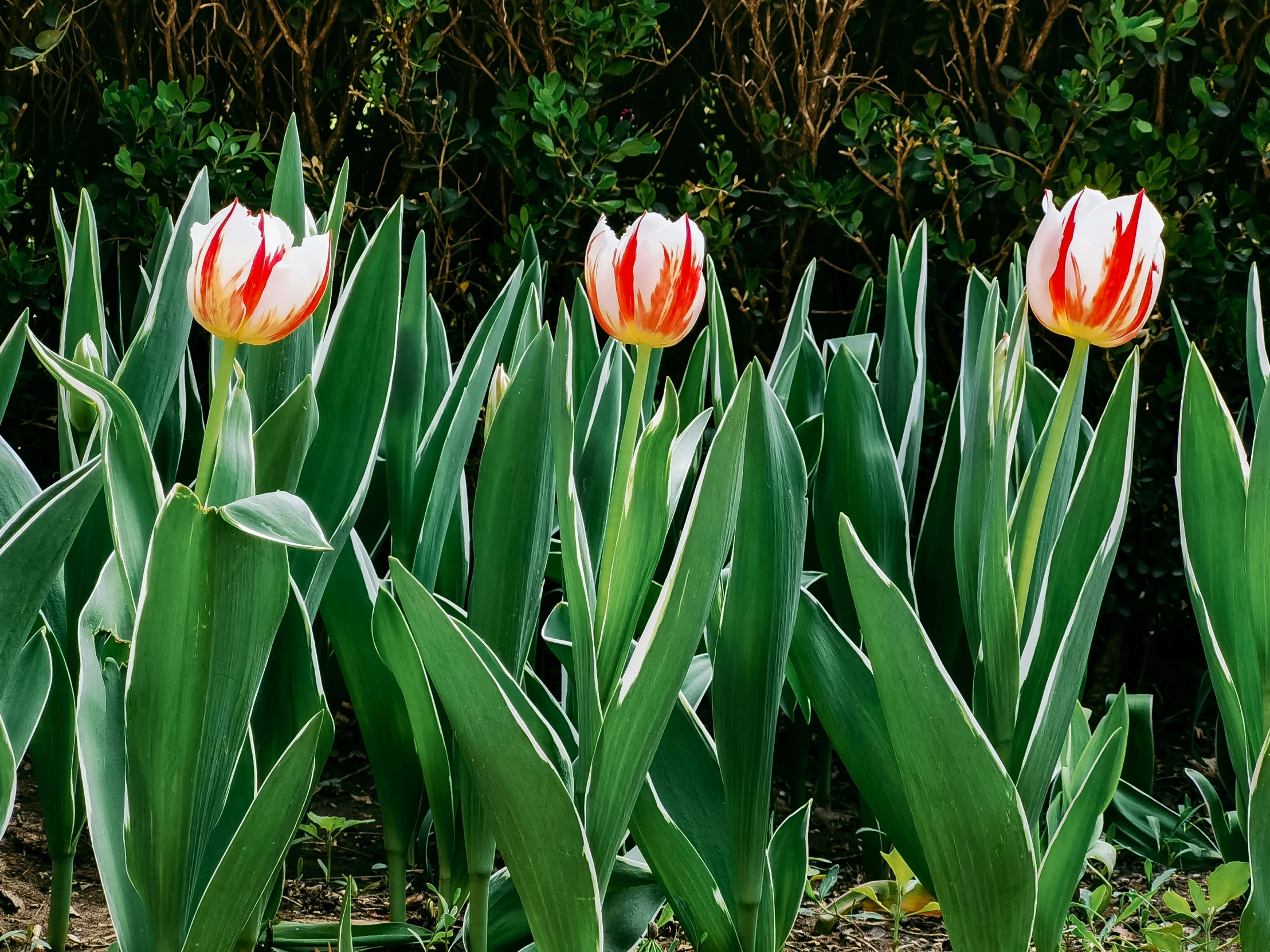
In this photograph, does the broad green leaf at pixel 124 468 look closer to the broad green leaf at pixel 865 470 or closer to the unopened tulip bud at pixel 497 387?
the unopened tulip bud at pixel 497 387

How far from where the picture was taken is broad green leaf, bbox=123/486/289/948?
34.9 inches

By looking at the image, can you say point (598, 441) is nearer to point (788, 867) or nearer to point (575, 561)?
point (575, 561)

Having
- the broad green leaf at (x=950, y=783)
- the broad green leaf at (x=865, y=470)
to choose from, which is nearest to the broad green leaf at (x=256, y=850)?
the broad green leaf at (x=950, y=783)

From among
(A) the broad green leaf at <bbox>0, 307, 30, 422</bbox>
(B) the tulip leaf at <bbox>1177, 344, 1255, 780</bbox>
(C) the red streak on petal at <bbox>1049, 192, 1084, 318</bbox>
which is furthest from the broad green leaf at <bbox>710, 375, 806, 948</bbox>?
(A) the broad green leaf at <bbox>0, 307, 30, 422</bbox>

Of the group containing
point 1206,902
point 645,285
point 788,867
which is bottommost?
point 1206,902

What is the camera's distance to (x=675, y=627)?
3.20 ft

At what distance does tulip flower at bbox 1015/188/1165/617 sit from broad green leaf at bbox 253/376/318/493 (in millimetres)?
598

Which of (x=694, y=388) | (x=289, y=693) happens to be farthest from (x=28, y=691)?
(x=694, y=388)

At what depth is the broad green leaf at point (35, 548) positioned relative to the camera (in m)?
0.97

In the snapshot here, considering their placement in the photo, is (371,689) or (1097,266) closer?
(1097,266)

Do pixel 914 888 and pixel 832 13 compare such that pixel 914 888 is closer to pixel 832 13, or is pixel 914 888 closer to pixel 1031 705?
pixel 1031 705

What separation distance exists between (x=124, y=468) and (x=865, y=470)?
75cm

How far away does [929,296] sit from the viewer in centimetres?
233

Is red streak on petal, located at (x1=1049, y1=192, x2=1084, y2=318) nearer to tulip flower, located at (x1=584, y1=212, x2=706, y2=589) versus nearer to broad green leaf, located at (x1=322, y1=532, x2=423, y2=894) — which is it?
tulip flower, located at (x1=584, y1=212, x2=706, y2=589)
